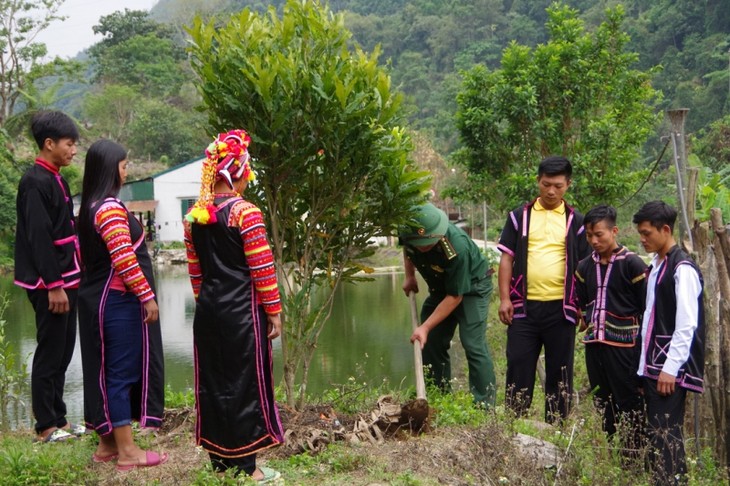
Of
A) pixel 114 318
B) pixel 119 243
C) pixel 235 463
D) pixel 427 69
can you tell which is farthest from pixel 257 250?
pixel 427 69

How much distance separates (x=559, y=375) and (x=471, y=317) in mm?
695

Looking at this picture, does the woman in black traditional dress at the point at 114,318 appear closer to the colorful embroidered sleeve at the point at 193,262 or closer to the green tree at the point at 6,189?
the colorful embroidered sleeve at the point at 193,262

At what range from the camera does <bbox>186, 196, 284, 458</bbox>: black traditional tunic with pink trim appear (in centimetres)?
369

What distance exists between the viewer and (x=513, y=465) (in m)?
3.62

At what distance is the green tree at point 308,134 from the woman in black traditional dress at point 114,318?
0.85 meters

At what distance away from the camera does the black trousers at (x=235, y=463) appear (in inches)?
146

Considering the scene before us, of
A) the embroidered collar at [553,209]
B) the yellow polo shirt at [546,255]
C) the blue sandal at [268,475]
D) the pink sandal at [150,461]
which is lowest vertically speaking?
the blue sandal at [268,475]

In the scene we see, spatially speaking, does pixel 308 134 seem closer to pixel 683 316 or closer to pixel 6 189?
pixel 683 316

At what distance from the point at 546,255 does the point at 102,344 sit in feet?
8.74

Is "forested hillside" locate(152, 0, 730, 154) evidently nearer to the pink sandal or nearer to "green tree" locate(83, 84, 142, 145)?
"green tree" locate(83, 84, 142, 145)

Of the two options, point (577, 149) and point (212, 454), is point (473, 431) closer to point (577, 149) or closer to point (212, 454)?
point (212, 454)

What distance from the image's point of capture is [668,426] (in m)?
4.11

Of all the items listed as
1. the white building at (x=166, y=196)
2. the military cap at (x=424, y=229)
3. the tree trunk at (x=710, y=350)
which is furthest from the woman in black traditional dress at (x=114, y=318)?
the white building at (x=166, y=196)

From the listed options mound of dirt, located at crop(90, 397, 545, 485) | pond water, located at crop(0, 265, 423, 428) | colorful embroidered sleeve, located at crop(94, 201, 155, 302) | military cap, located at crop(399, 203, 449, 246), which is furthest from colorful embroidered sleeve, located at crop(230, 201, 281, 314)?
pond water, located at crop(0, 265, 423, 428)
